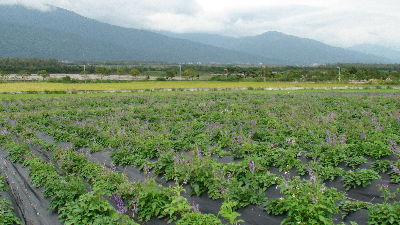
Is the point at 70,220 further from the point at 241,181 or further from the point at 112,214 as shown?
the point at 241,181

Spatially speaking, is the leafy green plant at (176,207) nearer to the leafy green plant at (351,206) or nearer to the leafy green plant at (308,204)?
the leafy green plant at (308,204)

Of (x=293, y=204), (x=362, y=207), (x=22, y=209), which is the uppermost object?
(x=293, y=204)

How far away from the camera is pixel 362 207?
6.75m

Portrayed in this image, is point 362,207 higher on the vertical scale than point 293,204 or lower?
lower

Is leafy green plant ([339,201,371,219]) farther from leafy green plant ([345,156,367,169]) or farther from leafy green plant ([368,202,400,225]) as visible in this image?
leafy green plant ([345,156,367,169])

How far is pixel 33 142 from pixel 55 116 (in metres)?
8.98

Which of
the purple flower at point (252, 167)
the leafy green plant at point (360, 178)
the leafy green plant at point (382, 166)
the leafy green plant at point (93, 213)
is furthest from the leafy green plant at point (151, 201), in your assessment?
the leafy green plant at point (382, 166)

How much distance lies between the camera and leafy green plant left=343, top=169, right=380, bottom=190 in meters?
7.80

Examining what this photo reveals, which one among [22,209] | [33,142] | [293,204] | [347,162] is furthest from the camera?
[33,142]

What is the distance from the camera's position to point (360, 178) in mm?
7887

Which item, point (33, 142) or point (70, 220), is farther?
point (33, 142)

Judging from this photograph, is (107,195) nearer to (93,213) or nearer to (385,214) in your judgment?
(93,213)

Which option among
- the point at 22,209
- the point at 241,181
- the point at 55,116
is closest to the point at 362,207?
the point at 241,181

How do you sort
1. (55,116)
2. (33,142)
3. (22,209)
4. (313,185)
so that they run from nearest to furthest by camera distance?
(313,185), (22,209), (33,142), (55,116)
